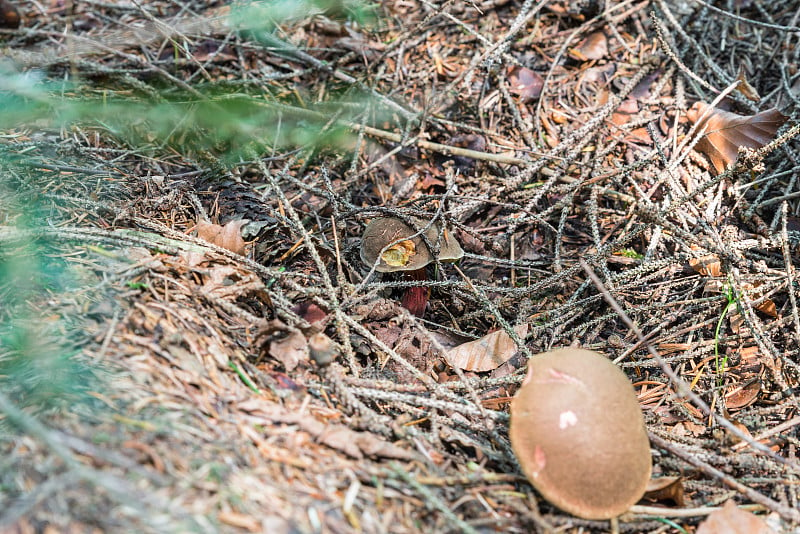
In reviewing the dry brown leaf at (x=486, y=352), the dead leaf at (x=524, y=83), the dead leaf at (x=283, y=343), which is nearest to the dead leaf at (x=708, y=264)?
the dry brown leaf at (x=486, y=352)

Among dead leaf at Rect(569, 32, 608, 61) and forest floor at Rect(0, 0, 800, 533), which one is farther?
dead leaf at Rect(569, 32, 608, 61)

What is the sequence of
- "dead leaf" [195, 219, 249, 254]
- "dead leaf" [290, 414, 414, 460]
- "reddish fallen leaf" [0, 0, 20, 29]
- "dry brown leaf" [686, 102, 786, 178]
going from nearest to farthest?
"dead leaf" [290, 414, 414, 460] < "dead leaf" [195, 219, 249, 254] < "dry brown leaf" [686, 102, 786, 178] < "reddish fallen leaf" [0, 0, 20, 29]

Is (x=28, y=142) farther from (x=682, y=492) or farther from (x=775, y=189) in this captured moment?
(x=775, y=189)

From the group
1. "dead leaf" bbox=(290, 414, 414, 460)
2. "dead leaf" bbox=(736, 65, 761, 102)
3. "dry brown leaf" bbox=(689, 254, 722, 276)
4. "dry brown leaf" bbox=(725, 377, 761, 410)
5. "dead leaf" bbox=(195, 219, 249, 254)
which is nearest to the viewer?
"dead leaf" bbox=(290, 414, 414, 460)

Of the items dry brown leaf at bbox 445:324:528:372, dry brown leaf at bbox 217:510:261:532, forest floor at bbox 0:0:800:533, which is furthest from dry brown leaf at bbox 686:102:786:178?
dry brown leaf at bbox 217:510:261:532

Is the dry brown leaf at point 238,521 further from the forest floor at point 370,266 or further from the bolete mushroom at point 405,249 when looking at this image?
the bolete mushroom at point 405,249

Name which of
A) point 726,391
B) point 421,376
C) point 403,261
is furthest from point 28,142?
point 726,391

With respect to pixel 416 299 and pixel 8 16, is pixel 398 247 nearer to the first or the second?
pixel 416 299

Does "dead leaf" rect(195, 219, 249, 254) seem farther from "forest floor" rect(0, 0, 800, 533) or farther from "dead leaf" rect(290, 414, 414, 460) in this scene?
"dead leaf" rect(290, 414, 414, 460)
